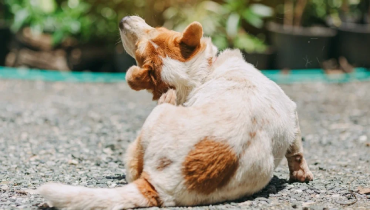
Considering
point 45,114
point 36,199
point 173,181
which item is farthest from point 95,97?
point 173,181

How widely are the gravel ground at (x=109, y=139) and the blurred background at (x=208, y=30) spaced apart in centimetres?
123

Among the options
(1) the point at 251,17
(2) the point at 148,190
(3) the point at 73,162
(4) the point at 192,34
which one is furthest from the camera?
(1) the point at 251,17

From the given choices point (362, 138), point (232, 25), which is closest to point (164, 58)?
point (362, 138)

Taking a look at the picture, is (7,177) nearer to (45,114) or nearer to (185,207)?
(185,207)

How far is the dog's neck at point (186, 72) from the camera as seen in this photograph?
11.8 feet

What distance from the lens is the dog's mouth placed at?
3.85 meters

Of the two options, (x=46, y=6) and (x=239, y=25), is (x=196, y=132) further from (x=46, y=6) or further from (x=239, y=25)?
(x=46, y=6)

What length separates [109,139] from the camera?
572 centimetres

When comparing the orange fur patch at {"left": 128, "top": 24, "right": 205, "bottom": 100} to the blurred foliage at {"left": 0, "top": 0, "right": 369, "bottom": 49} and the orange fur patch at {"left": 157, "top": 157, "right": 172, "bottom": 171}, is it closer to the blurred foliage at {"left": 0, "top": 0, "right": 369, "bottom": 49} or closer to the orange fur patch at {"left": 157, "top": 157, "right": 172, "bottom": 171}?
the orange fur patch at {"left": 157, "top": 157, "right": 172, "bottom": 171}

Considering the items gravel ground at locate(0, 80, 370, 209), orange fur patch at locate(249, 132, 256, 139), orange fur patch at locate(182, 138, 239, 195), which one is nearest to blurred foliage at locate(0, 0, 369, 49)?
gravel ground at locate(0, 80, 370, 209)

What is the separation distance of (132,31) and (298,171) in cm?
159

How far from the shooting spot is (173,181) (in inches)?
125

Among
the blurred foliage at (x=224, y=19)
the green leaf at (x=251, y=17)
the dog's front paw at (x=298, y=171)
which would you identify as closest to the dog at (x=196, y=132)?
the dog's front paw at (x=298, y=171)

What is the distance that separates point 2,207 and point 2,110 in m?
4.02
